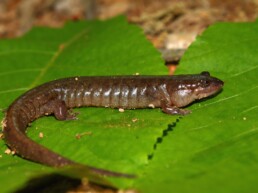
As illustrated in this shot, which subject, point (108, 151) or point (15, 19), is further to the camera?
point (15, 19)

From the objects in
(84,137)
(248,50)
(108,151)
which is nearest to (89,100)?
(84,137)

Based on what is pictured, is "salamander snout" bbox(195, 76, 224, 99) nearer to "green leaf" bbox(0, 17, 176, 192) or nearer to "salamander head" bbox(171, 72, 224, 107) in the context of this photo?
"salamander head" bbox(171, 72, 224, 107)

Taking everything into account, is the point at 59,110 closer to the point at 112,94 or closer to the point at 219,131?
the point at 112,94

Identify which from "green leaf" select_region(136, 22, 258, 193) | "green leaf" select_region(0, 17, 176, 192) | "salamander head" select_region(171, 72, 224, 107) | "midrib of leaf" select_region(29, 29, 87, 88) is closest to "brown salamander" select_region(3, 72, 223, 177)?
"salamander head" select_region(171, 72, 224, 107)

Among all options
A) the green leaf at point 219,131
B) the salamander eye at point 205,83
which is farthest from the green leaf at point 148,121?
the salamander eye at point 205,83

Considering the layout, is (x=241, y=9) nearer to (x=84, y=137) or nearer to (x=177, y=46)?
(x=177, y=46)

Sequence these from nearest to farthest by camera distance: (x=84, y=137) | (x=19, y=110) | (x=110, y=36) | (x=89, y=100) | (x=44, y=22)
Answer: (x=84, y=137) < (x=19, y=110) < (x=89, y=100) < (x=110, y=36) < (x=44, y=22)

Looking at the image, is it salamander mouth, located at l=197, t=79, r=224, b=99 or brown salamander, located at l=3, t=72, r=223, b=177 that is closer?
salamander mouth, located at l=197, t=79, r=224, b=99
